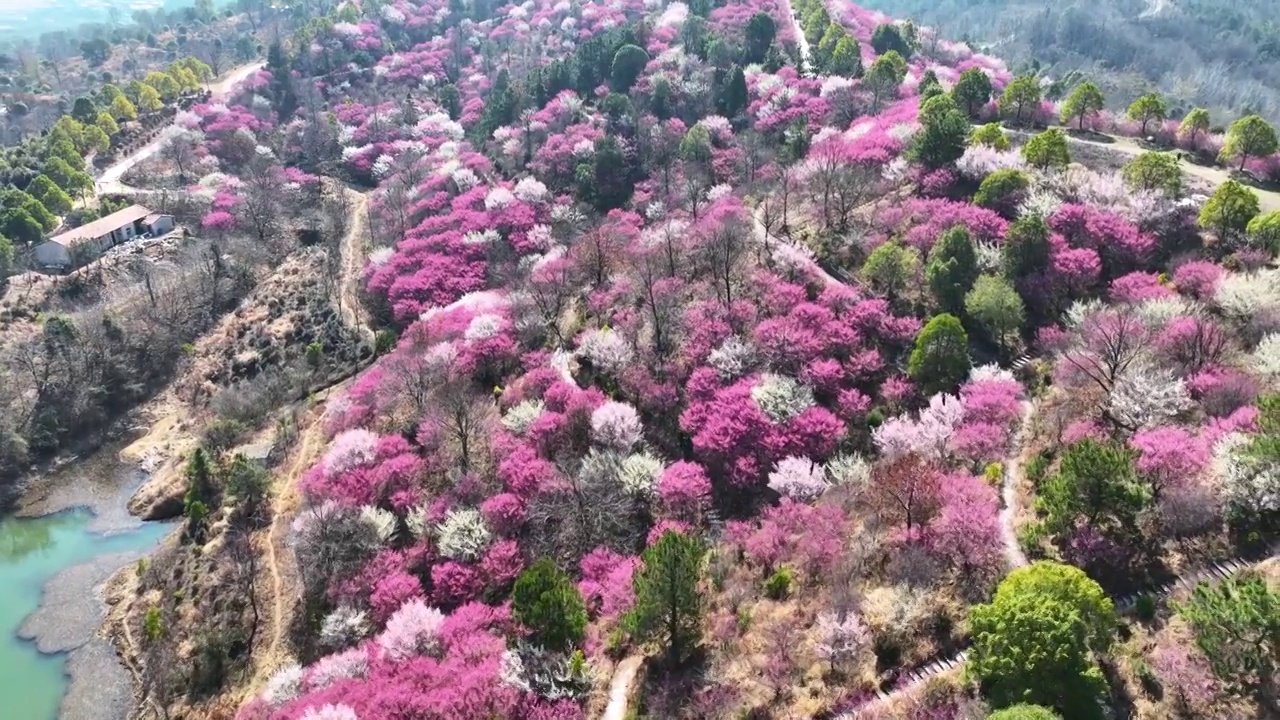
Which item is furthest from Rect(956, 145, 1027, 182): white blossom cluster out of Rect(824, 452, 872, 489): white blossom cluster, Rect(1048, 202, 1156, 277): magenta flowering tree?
Rect(824, 452, 872, 489): white blossom cluster

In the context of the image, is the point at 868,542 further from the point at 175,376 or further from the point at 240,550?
the point at 175,376

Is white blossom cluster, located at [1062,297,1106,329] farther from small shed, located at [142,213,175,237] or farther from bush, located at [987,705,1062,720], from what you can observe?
small shed, located at [142,213,175,237]

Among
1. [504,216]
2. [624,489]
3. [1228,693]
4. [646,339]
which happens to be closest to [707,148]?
[504,216]

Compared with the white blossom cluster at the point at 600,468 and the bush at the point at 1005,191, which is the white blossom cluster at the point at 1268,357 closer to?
the bush at the point at 1005,191

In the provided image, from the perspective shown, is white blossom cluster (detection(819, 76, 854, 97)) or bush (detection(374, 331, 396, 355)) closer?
bush (detection(374, 331, 396, 355))

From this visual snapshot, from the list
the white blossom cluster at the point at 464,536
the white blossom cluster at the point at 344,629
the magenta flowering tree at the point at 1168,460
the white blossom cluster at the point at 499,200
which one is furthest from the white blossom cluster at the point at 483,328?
the magenta flowering tree at the point at 1168,460

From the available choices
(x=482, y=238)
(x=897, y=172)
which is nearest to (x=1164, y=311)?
(x=897, y=172)

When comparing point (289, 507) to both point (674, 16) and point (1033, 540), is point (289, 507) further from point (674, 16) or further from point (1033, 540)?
point (674, 16)
